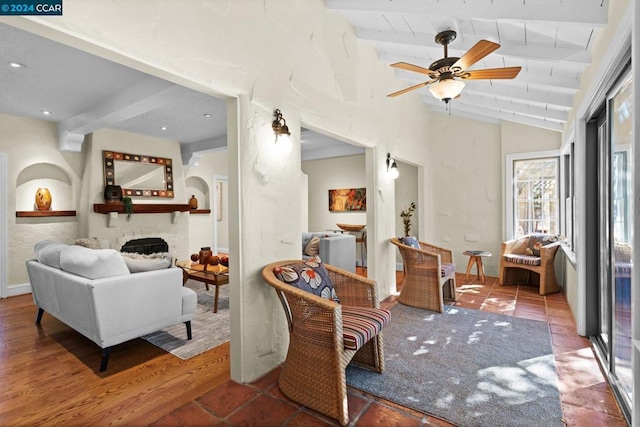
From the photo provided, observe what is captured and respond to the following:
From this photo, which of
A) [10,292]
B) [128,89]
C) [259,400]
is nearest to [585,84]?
[259,400]

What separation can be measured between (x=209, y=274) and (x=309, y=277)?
206cm

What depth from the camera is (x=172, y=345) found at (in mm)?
2977

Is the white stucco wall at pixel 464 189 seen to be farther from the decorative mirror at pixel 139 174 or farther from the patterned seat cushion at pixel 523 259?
the decorative mirror at pixel 139 174

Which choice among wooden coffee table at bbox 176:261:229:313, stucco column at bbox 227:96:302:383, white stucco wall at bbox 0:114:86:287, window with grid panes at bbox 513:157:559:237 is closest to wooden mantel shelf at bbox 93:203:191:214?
white stucco wall at bbox 0:114:86:287

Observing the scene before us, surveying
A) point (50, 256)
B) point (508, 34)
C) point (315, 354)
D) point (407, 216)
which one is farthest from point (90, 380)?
point (407, 216)

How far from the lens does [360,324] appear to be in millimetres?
2096

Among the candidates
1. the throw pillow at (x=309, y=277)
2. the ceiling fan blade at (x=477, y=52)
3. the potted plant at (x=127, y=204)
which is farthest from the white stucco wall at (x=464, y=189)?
the potted plant at (x=127, y=204)

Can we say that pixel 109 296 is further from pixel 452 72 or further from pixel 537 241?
pixel 537 241

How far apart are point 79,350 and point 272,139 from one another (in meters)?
2.64

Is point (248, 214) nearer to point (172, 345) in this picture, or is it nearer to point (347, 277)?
point (347, 277)

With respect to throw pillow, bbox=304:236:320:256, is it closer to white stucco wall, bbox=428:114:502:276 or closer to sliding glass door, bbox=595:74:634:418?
white stucco wall, bbox=428:114:502:276

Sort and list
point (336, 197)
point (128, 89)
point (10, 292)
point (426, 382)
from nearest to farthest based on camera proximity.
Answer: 1. point (426, 382)
2. point (128, 89)
3. point (10, 292)
4. point (336, 197)

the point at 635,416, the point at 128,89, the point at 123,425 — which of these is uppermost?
the point at 128,89

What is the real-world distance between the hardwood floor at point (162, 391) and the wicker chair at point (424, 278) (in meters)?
1.15
